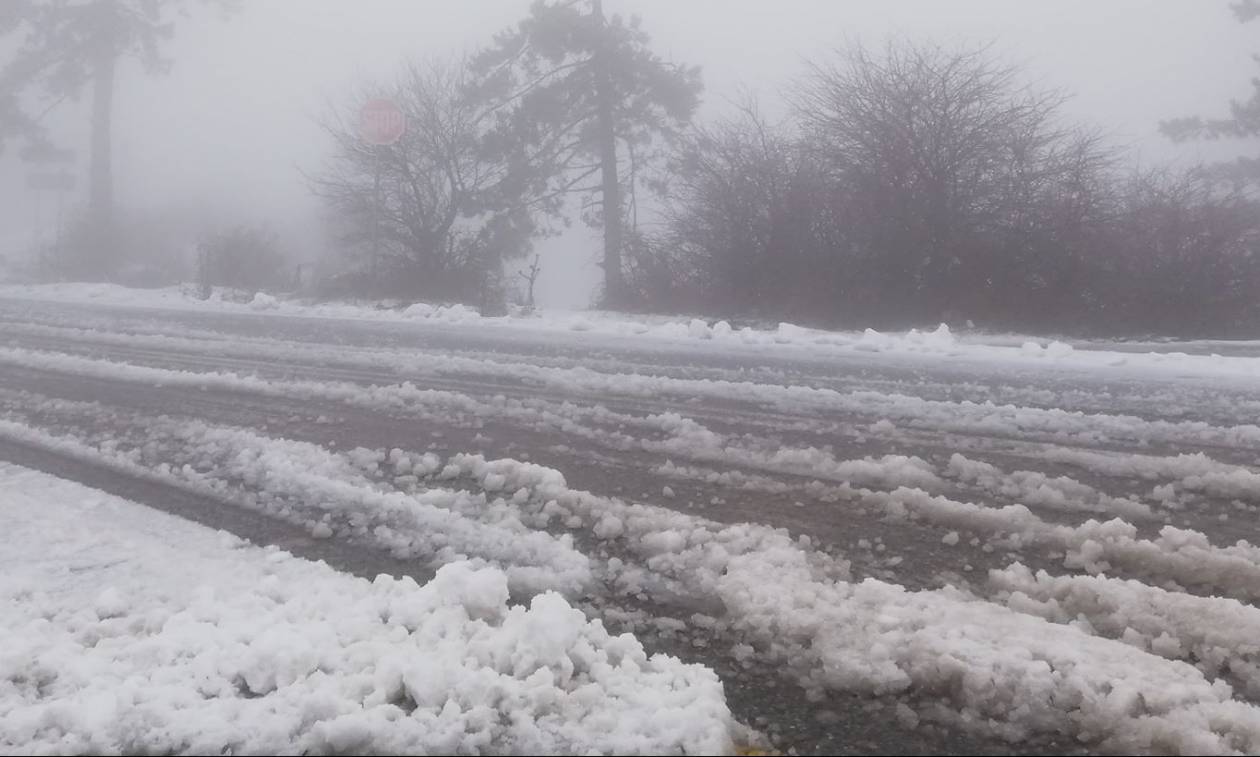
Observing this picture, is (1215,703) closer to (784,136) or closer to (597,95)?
(784,136)

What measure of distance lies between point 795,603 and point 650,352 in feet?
20.2

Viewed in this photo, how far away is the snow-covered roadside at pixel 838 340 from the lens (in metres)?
7.84

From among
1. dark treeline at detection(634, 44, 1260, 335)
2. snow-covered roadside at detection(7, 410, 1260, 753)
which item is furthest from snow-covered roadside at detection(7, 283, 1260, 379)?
snow-covered roadside at detection(7, 410, 1260, 753)

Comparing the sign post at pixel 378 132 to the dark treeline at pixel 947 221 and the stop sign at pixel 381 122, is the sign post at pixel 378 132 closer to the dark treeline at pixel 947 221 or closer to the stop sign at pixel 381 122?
the stop sign at pixel 381 122

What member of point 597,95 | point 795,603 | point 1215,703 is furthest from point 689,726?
point 597,95

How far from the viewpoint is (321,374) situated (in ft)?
21.4

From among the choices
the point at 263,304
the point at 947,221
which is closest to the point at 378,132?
the point at 263,304

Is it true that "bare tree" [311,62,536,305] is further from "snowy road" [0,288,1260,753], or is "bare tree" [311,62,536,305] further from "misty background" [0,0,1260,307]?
"snowy road" [0,288,1260,753]

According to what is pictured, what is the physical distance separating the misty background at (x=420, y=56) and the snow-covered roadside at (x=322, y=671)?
27325 mm

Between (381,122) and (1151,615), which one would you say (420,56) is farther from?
(1151,615)

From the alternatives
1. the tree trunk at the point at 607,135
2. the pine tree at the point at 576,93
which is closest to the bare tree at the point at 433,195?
the pine tree at the point at 576,93

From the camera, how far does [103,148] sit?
2811 centimetres

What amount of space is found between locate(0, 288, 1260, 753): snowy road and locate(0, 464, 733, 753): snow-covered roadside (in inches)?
8.4

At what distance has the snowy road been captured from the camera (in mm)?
1907
